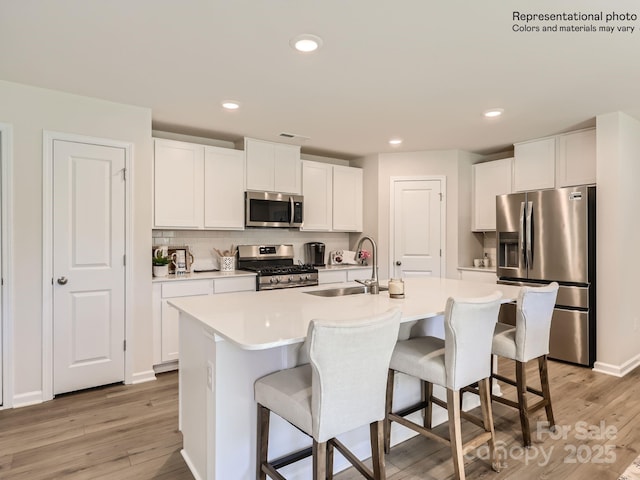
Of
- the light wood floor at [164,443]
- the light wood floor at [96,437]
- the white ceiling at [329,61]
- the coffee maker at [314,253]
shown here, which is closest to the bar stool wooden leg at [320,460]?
the light wood floor at [164,443]

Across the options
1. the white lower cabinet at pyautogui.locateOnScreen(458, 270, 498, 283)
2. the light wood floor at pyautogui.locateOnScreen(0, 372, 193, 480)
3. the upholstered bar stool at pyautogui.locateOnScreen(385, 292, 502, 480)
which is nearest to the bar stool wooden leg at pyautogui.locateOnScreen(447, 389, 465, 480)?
the upholstered bar stool at pyautogui.locateOnScreen(385, 292, 502, 480)

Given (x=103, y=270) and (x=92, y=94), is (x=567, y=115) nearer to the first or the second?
(x=92, y=94)

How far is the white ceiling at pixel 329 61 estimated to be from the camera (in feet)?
6.34

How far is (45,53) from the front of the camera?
238 cm

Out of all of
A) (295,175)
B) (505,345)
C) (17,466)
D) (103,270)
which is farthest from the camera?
(295,175)

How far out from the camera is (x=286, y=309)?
2.02m

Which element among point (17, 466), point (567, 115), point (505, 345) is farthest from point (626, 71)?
point (17, 466)

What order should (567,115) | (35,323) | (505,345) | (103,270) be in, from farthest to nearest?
(567,115)
(103,270)
(35,323)
(505,345)

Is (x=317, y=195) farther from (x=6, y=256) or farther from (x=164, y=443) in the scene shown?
(x=164, y=443)

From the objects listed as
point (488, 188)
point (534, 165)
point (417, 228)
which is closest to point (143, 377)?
point (417, 228)

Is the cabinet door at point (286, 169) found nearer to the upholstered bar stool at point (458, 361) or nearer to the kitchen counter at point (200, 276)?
the kitchen counter at point (200, 276)

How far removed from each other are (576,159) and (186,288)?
4205 millimetres

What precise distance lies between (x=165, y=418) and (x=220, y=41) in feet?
8.28

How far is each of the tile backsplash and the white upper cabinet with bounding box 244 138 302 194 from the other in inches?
23.6
